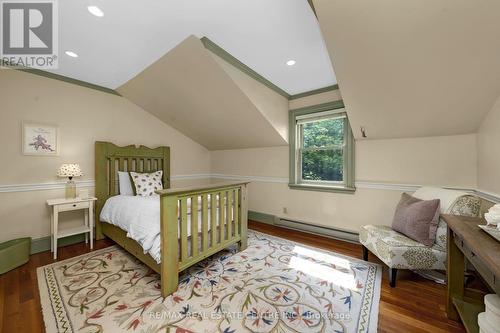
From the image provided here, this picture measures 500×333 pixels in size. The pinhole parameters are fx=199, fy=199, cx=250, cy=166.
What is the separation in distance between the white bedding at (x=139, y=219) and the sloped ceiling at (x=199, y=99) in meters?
1.56

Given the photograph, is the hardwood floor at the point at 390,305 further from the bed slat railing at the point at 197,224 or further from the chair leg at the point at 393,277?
the bed slat railing at the point at 197,224

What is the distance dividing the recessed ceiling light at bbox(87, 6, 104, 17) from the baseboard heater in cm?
345

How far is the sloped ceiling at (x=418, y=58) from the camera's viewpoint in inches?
52.6

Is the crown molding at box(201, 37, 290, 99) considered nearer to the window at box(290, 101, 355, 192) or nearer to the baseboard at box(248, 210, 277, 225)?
the window at box(290, 101, 355, 192)

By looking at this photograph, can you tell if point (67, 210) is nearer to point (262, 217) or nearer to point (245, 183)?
point (245, 183)

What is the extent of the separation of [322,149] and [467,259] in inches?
83.7

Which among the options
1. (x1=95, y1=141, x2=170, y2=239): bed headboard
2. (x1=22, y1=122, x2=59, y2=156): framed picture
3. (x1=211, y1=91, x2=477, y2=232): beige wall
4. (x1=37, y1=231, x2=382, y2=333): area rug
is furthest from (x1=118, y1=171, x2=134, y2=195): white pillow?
(x1=211, y1=91, x2=477, y2=232): beige wall

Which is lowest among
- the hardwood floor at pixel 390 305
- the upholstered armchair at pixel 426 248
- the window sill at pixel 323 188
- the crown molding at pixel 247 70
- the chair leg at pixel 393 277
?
the hardwood floor at pixel 390 305

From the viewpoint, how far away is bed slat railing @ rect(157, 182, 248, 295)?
1676 millimetres

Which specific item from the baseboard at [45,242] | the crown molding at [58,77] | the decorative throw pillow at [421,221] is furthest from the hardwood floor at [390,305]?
the crown molding at [58,77]

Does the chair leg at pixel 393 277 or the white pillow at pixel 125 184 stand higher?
the white pillow at pixel 125 184

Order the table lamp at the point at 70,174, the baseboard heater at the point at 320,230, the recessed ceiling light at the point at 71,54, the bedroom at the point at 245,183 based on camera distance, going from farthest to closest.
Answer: the baseboard heater at the point at 320,230 → the table lamp at the point at 70,174 → the recessed ceiling light at the point at 71,54 → the bedroom at the point at 245,183

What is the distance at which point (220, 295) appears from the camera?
5.62 feet

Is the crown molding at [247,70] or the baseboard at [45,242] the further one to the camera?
the baseboard at [45,242]
